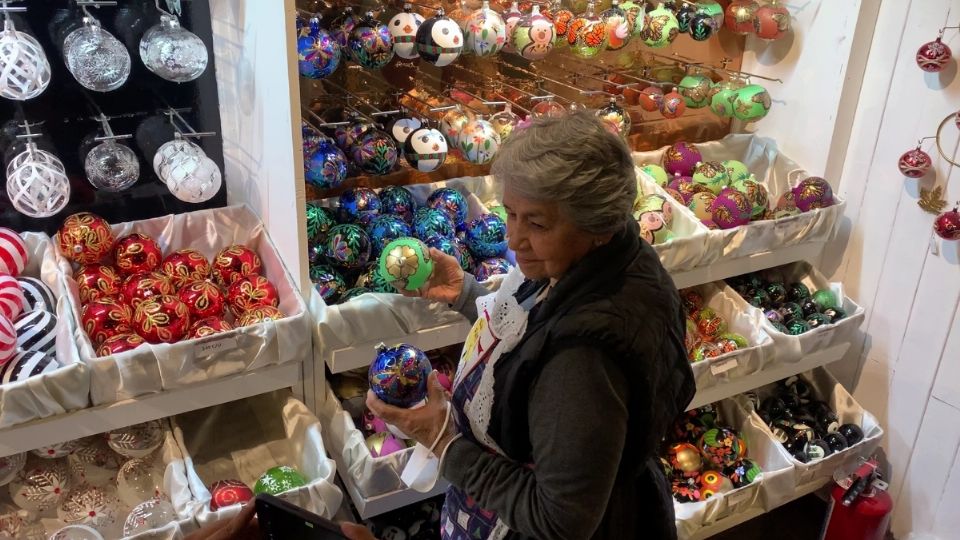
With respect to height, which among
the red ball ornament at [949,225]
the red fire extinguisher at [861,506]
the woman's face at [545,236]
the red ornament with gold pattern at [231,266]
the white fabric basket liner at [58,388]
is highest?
the woman's face at [545,236]


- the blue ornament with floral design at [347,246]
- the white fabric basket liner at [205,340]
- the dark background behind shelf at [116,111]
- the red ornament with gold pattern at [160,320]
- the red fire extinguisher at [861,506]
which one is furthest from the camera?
the red fire extinguisher at [861,506]

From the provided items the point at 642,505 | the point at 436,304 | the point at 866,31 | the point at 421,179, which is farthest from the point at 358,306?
the point at 866,31

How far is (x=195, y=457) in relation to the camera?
6.95ft

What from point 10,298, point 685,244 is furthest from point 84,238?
point 685,244

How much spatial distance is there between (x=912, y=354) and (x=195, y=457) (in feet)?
7.13

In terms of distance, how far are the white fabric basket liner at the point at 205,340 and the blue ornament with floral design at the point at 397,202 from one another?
32 centimetres

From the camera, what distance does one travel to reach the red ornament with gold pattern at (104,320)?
1777mm

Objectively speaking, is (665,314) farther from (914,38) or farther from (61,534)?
(914,38)

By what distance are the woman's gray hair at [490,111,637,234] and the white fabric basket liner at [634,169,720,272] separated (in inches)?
42.7

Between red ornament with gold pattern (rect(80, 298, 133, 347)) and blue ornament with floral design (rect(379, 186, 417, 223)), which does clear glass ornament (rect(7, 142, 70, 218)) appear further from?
blue ornament with floral design (rect(379, 186, 417, 223))

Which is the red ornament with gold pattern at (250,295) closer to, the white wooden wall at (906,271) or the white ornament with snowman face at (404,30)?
the white ornament with snowman face at (404,30)

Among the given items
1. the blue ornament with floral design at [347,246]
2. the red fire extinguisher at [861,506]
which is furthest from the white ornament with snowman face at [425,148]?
the red fire extinguisher at [861,506]

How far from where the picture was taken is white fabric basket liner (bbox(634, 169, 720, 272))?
2295 mm

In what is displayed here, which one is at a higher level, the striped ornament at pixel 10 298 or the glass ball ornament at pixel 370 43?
the glass ball ornament at pixel 370 43
